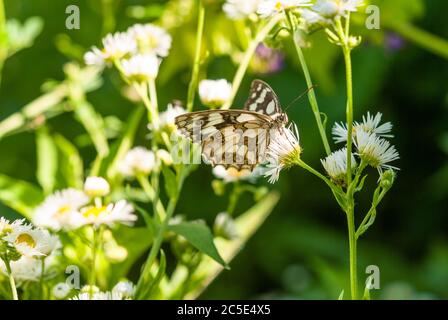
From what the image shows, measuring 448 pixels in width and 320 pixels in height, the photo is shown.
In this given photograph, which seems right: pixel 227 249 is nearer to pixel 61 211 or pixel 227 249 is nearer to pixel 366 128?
pixel 61 211

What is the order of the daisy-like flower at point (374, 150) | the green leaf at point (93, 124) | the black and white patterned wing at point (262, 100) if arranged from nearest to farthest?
1. the daisy-like flower at point (374, 150)
2. the black and white patterned wing at point (262, 100)
3. the green leaf at point (93, 124)

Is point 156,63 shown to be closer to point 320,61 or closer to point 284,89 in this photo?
point 320,61

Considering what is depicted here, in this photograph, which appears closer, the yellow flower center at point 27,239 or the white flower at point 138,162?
the yellow flower center at point 27,239

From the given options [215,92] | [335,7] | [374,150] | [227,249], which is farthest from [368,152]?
[227,249]

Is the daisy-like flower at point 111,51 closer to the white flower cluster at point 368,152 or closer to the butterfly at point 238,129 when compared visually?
the butterfly at point 238,129

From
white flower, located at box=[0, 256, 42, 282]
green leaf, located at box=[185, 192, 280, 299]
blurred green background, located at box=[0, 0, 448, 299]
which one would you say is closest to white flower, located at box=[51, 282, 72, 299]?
white flower, located at box=[0, 256, 42, 282]

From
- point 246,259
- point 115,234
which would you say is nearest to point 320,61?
point 115,234

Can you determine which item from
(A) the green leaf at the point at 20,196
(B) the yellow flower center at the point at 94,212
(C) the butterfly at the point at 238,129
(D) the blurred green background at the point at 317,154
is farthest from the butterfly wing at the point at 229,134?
(D) the blurred green background at the point at 317,154
